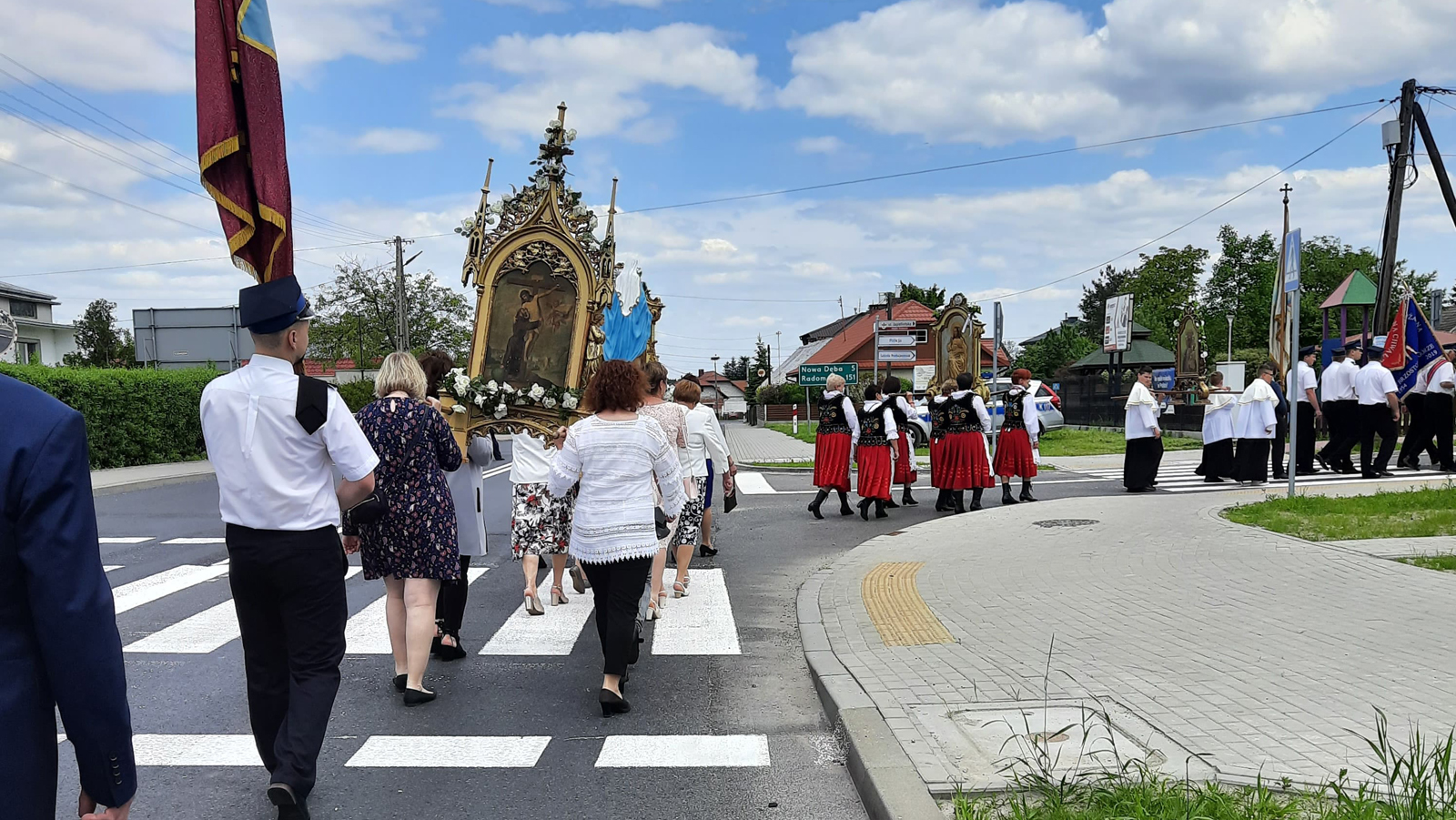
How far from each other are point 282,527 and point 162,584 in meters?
5.74

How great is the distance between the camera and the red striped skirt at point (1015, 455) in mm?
14523

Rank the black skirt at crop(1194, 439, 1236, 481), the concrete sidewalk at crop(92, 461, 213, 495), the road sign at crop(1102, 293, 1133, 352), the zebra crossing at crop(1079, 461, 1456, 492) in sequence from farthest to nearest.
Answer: the road sign at crop(1102, 293, 1133, 352)
the concrete sidewalk at crop(92, 461, 213, 495)
the black skirt at crop(1194, 439, 1236, 481)
the zebra crossing at crop(1079, 461, 1456, 492)

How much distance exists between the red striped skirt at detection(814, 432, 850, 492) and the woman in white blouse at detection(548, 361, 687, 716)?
798cm

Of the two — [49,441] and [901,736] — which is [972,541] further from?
[49,441]

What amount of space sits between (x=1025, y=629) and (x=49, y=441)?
539 centimetres

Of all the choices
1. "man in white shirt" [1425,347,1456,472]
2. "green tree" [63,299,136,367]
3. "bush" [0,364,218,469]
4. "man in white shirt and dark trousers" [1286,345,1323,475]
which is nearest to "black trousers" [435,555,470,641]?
"man in white shirt and dark trousers" [1286,345,1323,475]

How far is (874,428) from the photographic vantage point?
43.9 ft

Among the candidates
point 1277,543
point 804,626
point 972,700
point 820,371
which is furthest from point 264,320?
point 820,371

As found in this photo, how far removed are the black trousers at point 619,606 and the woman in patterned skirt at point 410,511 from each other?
32.1 inches

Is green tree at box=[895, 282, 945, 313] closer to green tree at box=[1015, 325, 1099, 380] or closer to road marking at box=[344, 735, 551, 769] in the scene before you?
green tree at box=[1015, 325, 1099, 380]

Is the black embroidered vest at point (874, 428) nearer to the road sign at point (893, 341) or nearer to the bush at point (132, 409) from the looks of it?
the road sign at point (893, 341)

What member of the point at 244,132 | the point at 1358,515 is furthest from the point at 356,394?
the point at 244,132

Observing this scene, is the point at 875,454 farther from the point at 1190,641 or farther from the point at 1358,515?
the point at 1190,641

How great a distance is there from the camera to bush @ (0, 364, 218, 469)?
68.5ft
